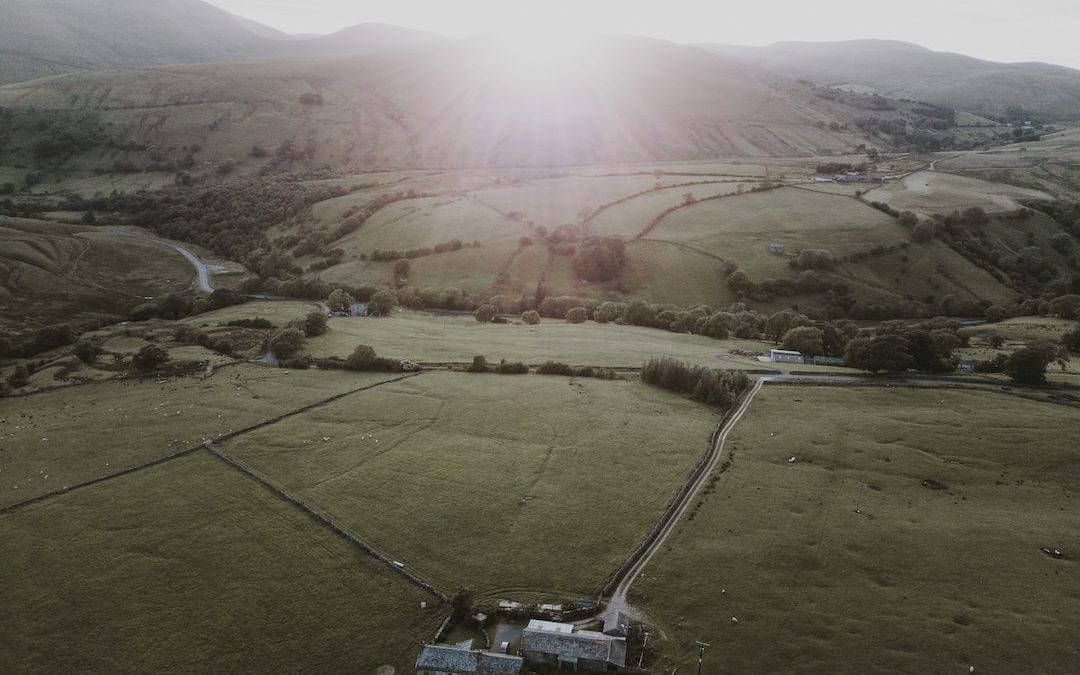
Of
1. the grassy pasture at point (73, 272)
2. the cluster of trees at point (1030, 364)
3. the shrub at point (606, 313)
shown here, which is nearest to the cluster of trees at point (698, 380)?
the cluster of trees at point (1030, 364)

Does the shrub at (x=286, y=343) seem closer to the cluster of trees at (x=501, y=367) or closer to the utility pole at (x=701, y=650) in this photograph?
the cluster of trees at (x=501, y=367)

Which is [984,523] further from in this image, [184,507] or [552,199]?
[552,199]

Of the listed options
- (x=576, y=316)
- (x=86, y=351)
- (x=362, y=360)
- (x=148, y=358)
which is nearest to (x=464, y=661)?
(x=362, y=360)

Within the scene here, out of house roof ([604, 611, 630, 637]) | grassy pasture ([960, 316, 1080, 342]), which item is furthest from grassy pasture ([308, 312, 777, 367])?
house roof ([604, 611, 630, 637])

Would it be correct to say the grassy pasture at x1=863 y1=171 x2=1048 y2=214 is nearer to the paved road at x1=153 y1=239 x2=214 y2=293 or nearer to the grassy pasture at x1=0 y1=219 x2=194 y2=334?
the paved road at x1=153 y1=239 x2=214 y2=293

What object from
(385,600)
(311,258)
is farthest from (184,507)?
(311,258)
